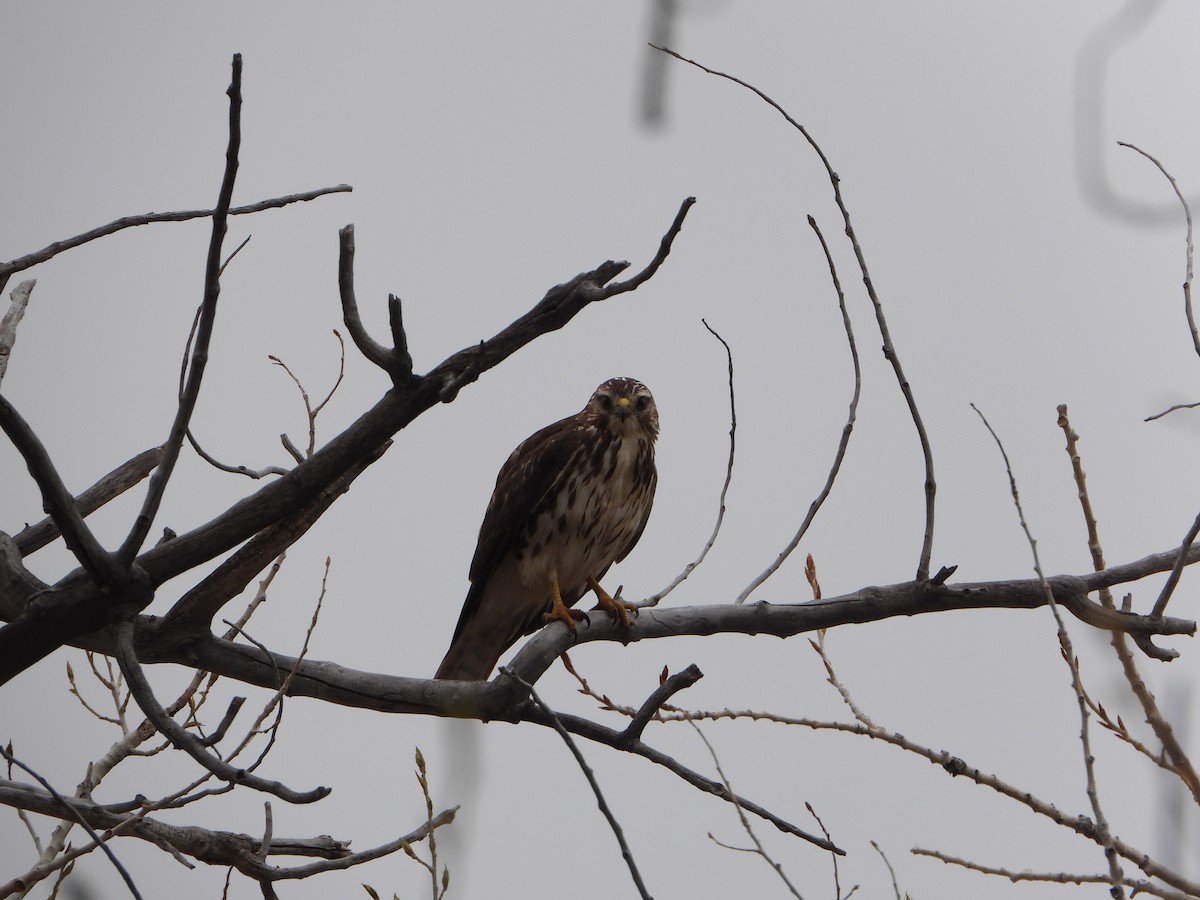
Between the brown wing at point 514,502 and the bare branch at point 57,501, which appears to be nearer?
the bare branch at point 57,501

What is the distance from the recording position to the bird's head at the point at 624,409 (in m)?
5.53

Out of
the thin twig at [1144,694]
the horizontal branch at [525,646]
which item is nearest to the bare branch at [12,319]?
the horizontal branch at [525,646]

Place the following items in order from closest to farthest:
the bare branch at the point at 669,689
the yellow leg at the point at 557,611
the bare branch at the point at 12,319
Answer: the bare branch at the point at 669,689, the bare branch at the point at 12,319, the yellow leg at the point at 557,611

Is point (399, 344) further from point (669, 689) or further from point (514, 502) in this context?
point (514, 502)

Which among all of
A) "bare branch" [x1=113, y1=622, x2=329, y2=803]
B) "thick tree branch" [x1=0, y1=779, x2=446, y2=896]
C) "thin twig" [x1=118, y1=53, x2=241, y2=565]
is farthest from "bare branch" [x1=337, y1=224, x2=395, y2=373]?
"thick tree branch" [x1=0, y1=779, x2=446, y2=896]

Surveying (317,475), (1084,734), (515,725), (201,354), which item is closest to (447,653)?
(515,725)

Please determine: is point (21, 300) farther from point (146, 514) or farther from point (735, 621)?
point (735, 621)

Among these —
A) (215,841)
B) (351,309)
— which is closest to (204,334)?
(351,309)

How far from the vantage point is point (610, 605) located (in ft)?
15.0

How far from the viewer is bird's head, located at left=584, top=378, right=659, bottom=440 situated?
5.53 meters

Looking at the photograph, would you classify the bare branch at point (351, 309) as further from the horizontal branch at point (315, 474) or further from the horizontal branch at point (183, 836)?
the horizontal branch at point (183, 836)

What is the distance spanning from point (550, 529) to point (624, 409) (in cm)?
65

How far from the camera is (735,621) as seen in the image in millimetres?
3451

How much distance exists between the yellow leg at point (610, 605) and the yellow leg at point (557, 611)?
0.37ft
